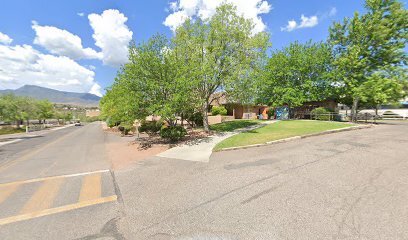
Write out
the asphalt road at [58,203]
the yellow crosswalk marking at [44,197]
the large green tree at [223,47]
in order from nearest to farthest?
the asphalt road at [58,203] → the yellow crosswalk marking at [44,197] → the large green tree at [223,47]

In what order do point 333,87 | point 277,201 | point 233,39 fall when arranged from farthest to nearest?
point 333,87 < point 233,39 < point 277,201

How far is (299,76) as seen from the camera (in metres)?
27.4

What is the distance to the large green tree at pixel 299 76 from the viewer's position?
Result: 84.1 ft

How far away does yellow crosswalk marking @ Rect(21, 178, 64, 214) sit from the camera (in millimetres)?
4577

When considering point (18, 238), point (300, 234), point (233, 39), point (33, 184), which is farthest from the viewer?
point (233, 39)

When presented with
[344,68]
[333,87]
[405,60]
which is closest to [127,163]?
[344,68]

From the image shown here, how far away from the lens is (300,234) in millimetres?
3119

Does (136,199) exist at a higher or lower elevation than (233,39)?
lower

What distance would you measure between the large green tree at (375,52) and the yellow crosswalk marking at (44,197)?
26149 mm

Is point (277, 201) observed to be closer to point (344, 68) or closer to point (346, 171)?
point (346, 171)

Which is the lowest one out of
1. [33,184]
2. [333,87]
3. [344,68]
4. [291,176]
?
[33,184]

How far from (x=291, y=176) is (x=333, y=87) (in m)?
24.6

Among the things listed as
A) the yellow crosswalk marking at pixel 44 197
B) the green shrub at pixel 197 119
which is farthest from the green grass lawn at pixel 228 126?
the yellow crosswalk marking at pixel 44 197

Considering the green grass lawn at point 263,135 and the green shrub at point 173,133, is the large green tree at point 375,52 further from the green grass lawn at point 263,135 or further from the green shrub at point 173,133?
the green shrub at point 173,133
